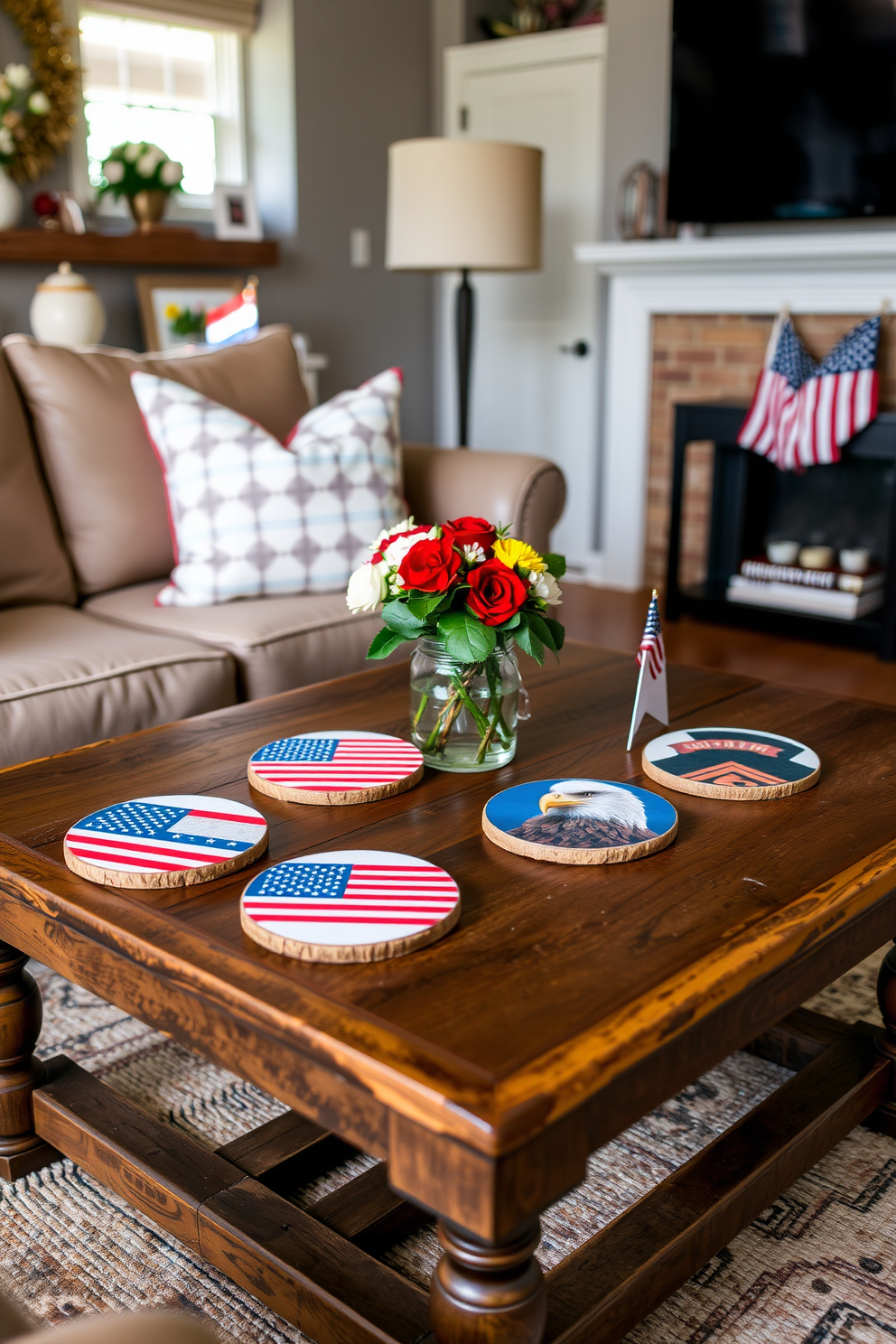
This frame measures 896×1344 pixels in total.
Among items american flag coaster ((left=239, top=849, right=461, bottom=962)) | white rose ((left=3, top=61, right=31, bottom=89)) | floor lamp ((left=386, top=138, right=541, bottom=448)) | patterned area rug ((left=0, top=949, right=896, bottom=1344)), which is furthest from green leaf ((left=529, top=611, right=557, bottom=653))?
white rose ((left=3, top=61, right=31, bottom=89))

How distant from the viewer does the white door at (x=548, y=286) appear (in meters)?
4.41

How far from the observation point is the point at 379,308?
483 cm

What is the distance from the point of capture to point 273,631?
7.19 ft

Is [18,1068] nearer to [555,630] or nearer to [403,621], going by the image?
[403,621]

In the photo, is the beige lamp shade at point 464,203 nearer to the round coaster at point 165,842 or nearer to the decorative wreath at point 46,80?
the decorative wreath at point 46,80

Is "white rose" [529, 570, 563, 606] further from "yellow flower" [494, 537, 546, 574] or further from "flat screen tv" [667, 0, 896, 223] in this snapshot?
"flat screen tv" [667, 0, 896, 223]

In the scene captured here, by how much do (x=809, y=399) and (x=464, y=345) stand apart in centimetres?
122

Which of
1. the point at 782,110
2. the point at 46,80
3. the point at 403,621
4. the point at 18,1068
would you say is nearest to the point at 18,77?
the point at 46,80

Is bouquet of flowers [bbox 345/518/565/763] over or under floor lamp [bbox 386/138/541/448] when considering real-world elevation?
under

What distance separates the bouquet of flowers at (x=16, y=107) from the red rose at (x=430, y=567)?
111 inches

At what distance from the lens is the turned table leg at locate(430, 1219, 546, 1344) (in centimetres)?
85

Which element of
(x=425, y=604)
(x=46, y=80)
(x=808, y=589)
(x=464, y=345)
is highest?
(x=46, y=80)

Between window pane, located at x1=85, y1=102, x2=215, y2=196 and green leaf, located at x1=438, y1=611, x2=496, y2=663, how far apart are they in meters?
3.13

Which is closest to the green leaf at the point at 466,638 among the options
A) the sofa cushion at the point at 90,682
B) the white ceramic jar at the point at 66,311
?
the sofa cushion at the point at 90,682
